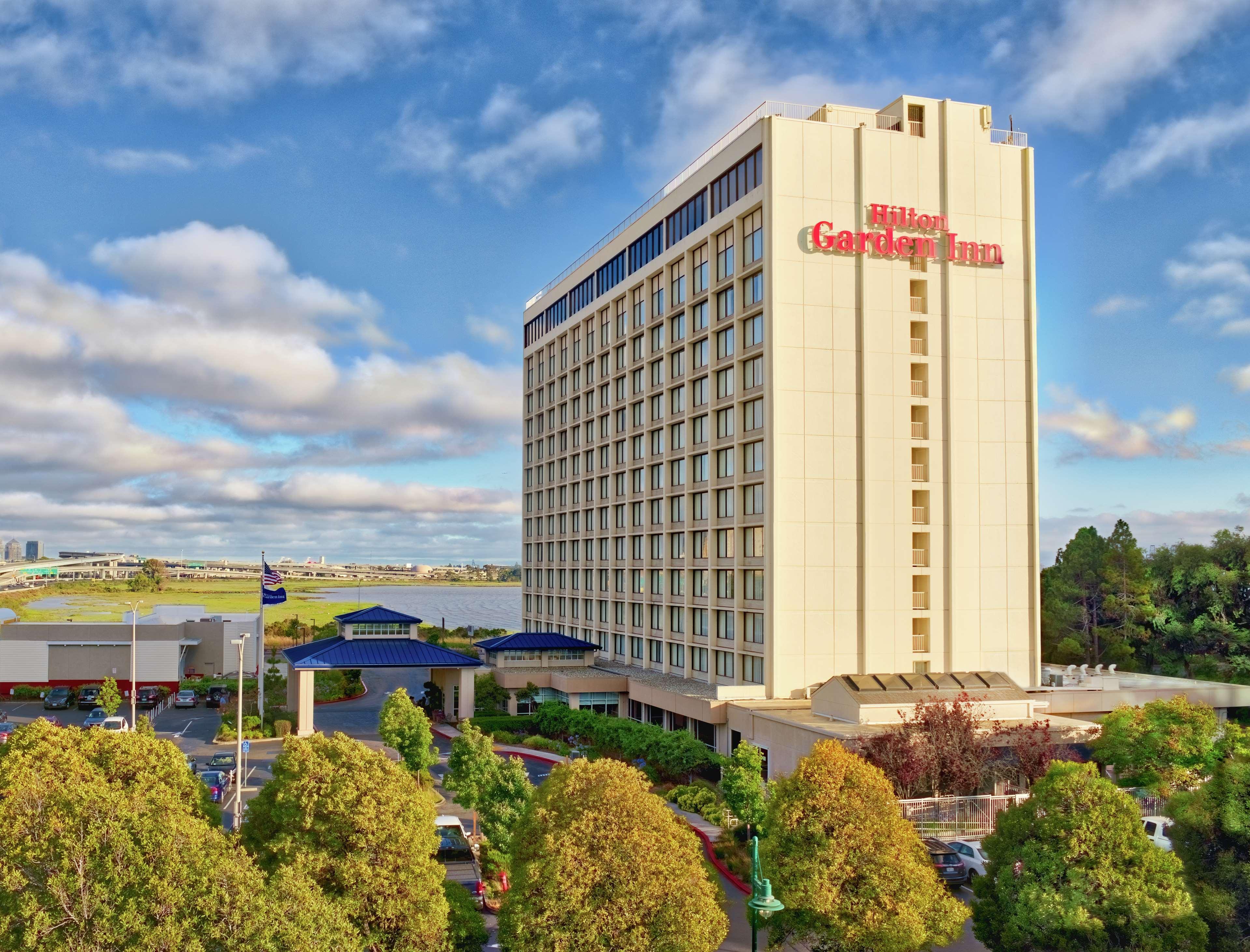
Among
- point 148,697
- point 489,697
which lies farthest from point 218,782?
point 148,697

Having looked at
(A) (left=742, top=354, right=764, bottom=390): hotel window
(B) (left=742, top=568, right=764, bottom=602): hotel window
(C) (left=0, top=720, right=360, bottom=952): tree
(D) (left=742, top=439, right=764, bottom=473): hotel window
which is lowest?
(C) (left=0, top=720, right=360, bottom=952): tree

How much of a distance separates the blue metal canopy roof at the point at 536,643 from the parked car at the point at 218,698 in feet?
69.6

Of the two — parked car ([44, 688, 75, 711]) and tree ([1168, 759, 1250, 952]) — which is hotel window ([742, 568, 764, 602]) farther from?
parked car ([44, 688, 75, 711])

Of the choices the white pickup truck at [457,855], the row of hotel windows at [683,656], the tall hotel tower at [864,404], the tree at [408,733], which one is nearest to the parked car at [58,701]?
the row of hotel windows at [683,656]

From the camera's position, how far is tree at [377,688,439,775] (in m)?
50.4

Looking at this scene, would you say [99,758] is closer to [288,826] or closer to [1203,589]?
[288,826]

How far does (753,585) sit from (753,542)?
264cm

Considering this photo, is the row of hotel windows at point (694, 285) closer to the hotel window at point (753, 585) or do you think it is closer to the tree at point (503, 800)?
the hotel window at point (753, 585)

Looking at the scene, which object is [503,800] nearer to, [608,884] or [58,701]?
[608,884]

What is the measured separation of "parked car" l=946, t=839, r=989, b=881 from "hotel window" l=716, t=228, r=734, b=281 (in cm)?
3918

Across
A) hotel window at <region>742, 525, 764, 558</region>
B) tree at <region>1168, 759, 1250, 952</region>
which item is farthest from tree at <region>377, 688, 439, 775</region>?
tree at <region>1168, 759, 1250, 952</region>

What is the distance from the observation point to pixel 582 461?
Result: 96375 mm

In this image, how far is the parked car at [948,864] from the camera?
3738 centimetres

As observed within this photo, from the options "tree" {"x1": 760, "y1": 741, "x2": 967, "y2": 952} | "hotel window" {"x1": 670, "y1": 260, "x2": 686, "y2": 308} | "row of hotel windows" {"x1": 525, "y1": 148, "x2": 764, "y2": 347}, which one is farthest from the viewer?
"hotel window" {"x1": 670, "y1": 260, "x2": 686, "y2": 308}
